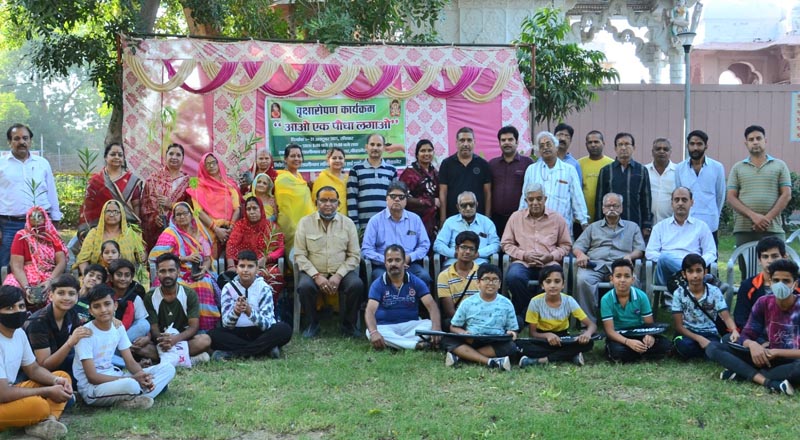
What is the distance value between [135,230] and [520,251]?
3265 mm

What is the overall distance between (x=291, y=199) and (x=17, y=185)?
7.73 ft

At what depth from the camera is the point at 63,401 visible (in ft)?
14.0

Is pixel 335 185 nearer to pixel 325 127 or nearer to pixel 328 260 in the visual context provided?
pixel 328 260

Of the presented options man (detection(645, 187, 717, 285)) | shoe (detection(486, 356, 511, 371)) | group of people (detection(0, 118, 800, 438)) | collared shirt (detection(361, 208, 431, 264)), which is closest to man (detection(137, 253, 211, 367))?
group of people (detection(0, 118, 800, 438))

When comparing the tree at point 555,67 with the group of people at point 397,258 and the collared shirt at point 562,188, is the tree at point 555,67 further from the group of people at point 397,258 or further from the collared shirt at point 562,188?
the collared shirt at point 562,188

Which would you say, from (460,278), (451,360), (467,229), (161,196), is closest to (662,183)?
(467,229)

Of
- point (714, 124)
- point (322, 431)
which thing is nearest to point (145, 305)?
point (322, 431)

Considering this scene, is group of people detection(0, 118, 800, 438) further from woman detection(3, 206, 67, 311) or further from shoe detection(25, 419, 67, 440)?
shoe detection(25, 419, 67, 440)

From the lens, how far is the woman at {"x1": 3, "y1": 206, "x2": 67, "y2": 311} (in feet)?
20.3

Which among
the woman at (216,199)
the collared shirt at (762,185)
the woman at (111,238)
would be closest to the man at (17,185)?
the woman at (111,238)

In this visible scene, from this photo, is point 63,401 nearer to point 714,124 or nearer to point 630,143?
point 630,143

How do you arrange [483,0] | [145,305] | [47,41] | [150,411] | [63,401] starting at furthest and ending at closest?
[483,0] → [47,41] → [145,305] → [150,411] → [63,401]

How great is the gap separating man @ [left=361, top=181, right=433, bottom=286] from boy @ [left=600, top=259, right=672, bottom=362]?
5.28ft

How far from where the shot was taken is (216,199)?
7.16 m
